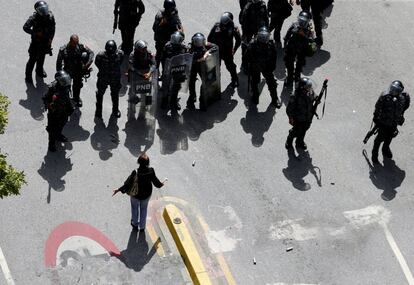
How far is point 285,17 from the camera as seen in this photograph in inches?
778

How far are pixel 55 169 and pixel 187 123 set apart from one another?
2.87 meters

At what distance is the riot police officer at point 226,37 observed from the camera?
17.9 m

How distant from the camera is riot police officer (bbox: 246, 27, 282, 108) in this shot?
17.4m

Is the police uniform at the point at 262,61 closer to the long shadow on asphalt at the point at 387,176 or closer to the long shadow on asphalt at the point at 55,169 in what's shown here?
the long shadow on asphalt at the point at 387,176

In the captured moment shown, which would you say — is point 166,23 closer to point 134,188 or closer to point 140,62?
point 140,62

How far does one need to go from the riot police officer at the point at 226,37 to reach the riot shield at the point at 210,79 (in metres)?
0.35

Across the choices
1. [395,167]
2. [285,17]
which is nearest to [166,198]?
[395,167]

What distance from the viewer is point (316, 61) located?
19719 millimetres

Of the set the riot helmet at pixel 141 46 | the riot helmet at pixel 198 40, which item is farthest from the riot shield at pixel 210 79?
the riot helmet at pixel 141 46

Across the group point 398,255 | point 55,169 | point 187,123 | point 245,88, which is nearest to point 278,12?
point 245,88

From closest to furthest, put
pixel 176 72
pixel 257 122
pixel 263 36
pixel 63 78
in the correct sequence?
pixel 63 78, pixel 263 36, pixel 176 72, pixel 257 122

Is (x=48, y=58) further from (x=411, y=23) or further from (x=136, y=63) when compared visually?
(x=411, y=23)

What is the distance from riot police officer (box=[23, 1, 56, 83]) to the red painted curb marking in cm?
410

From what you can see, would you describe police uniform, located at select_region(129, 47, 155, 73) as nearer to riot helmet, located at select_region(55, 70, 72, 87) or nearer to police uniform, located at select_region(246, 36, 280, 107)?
riot helmet, located at select_region(55, 70, 72, 87)
